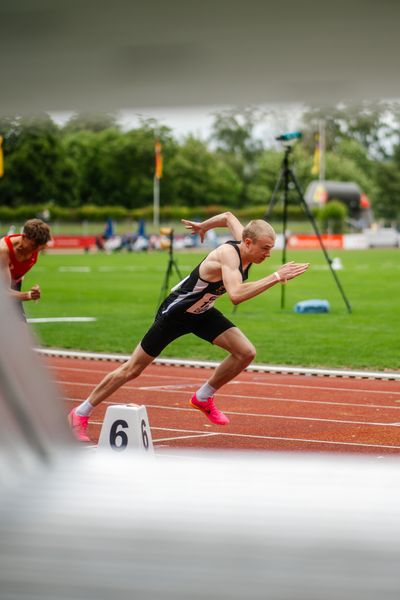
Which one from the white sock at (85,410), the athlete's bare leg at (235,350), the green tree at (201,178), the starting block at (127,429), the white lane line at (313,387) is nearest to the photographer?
the starting block at (127,429)

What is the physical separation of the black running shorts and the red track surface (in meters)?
0.70

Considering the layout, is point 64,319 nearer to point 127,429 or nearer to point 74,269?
point 127,429

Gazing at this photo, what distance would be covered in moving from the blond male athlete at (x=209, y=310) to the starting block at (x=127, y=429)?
60cm

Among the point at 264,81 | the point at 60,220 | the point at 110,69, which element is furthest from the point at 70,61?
the point at 60,220

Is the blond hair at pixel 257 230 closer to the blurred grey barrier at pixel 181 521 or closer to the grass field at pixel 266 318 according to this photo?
the grass field at pixel 266 318

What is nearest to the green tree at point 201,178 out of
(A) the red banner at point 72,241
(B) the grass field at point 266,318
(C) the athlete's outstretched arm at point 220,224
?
(A) the red banner at point 72,241

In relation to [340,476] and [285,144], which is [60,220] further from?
[340,476]

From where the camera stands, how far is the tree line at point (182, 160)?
3.24 ft

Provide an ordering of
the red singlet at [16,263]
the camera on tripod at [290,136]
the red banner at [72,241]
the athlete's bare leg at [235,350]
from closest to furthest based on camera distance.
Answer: the camera on tripod at [290,136] → the athlete's bare leg at [235,350] → the red singlet at [16,263] → the red banner at [72,241]

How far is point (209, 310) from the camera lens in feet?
24.3

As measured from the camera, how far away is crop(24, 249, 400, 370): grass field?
13891mm

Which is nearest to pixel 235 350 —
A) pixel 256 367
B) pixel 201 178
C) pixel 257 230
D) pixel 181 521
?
pixel 257 230

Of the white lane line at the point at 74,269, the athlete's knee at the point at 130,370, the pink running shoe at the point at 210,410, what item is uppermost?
the athlete's knee at the point at 130,370

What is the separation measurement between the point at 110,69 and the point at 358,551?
48cm
